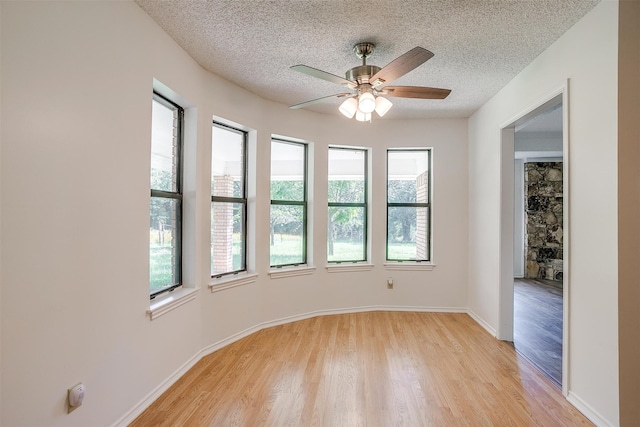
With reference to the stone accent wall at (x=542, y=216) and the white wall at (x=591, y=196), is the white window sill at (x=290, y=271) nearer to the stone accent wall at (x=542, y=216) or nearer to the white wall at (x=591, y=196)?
the white wall at (x=591, y=196)

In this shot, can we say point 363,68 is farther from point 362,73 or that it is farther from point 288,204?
→ point 288,204

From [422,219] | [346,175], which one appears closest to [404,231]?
[422,219]

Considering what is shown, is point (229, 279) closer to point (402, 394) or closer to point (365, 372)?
point (365, 372)

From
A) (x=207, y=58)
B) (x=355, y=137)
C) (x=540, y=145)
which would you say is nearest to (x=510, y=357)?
(x=355, y=137)

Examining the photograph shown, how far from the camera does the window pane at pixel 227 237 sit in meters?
3.19

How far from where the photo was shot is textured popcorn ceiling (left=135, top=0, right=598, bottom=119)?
2.03m

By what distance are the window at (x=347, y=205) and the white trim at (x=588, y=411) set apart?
8.63 ft

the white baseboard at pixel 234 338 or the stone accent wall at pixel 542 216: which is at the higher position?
the stone accent wall at pixel 542 216

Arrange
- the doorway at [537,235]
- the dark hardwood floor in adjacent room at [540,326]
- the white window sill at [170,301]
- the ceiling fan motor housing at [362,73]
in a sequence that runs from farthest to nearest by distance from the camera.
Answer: the dark hardwood floor in adjacent room at [540,326] < the doorway at [537,235] < the ceiling fan motor housing at [362,73] < the white window sill at [170,301]

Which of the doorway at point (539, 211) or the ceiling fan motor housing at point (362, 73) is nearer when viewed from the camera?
the ceiling fan motor housing at point (362, 73)

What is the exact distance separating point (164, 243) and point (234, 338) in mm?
1329

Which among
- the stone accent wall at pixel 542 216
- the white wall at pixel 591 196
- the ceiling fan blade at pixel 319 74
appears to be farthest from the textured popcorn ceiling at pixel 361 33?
the stone accent wall at pixel 542 216

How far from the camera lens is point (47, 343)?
1.47m

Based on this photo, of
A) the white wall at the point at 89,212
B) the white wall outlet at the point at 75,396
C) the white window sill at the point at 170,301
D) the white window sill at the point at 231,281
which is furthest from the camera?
the white window sill at the point at 231,281
